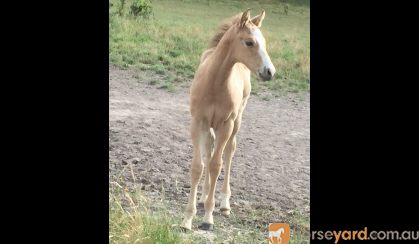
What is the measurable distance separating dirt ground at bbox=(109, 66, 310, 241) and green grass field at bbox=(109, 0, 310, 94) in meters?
0.17

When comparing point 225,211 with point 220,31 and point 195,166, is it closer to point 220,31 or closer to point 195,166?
point 195,166

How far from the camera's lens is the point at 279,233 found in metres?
3.41

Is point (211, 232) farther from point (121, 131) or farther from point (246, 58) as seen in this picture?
point (121, 131)

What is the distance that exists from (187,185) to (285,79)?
7.14 feet

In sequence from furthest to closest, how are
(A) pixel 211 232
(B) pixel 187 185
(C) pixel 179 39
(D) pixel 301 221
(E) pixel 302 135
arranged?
(C) pixel 179 39, (E) pixel 302 135, (B) pixel 187 185, (D) pixel 301 221, (A) pixel 211 232

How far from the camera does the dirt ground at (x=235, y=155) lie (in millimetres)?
3951

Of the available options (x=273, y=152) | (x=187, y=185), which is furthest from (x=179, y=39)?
(x=187, y=185)

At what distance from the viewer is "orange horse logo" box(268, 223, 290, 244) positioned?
Answer: 3.33 meters

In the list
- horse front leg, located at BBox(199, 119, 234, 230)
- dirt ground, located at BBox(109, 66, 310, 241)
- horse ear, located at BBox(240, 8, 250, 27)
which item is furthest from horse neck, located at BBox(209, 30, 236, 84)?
dirt ground, located at BBox(109, 66, 310, 241)

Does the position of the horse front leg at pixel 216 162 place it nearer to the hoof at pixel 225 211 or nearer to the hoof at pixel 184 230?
the hoof at pixel 184 230

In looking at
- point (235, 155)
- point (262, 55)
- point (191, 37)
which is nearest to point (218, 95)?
point (262, 55)

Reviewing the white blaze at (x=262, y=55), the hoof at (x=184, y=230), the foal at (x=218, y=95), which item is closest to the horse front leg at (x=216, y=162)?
the foal at (x=218, y=95)

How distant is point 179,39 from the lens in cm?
A: 563

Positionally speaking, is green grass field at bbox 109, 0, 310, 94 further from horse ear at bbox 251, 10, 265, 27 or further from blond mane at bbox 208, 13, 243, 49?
horse ear at bbox 251, 10, 265, 27
